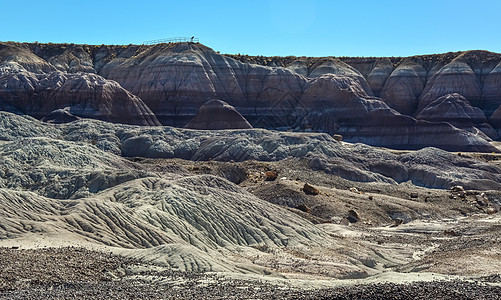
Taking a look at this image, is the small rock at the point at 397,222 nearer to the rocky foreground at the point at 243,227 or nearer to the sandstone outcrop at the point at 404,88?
the rocky foreground at the point at 243,227

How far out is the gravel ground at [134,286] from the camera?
1736 cm

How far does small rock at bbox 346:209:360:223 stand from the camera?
39559 mm

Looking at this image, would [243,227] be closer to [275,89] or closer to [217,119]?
[217,119]

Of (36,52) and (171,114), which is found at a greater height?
(36,52)

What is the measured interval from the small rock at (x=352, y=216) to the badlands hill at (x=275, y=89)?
4209cm

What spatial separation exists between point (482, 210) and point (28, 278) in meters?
37.1

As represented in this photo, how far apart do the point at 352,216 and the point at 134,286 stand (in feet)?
76.9

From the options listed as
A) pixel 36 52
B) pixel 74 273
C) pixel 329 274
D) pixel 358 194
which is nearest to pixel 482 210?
pixel 358 194

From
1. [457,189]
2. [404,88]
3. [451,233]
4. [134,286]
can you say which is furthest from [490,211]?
[404,88]

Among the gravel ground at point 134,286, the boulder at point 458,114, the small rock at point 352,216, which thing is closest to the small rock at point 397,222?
the small rock at point 352,216

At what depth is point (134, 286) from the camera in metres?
18.7

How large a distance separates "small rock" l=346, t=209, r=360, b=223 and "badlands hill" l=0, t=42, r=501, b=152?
138 feet

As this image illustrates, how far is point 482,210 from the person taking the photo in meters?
47.0

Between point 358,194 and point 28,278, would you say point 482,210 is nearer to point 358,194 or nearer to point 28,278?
point 358,194
